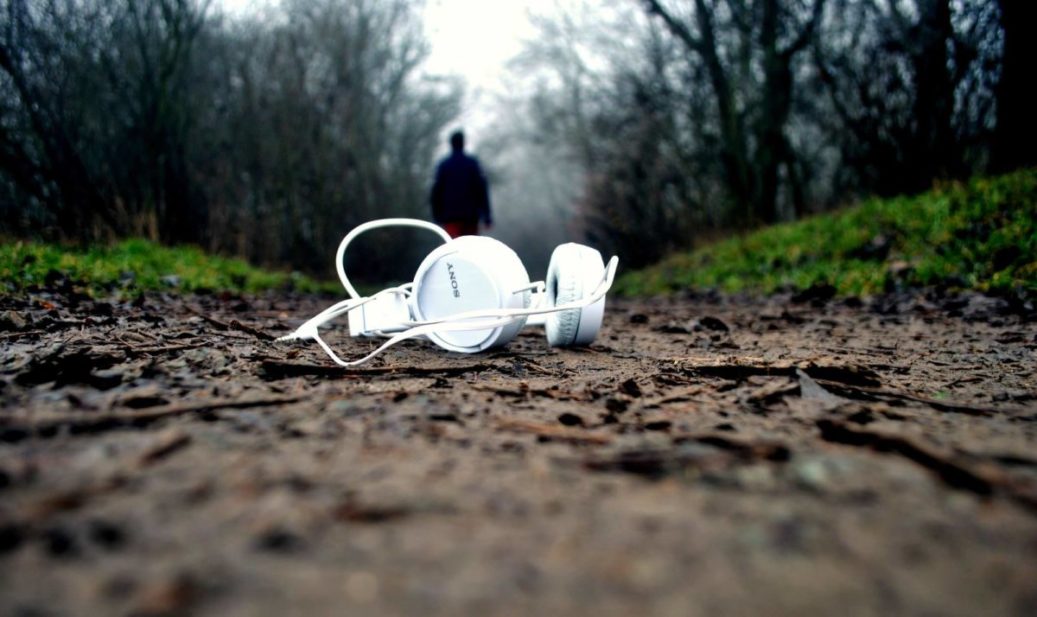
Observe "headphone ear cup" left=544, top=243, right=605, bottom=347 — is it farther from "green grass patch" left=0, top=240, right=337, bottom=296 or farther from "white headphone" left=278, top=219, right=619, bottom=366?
"green grass patch" left=0, top=240, right=337, bottom=296

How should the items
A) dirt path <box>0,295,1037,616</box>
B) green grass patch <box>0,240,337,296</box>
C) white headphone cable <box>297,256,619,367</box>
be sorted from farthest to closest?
green grass patch <box>0,240,337,296</box>
white headphone cable <box>297,256,619,367</box>
dirt path <box>0,295,1037,616</box>

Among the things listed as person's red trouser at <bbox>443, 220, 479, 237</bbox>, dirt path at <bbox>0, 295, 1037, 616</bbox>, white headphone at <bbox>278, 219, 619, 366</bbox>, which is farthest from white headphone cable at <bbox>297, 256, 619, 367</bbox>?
person's red trouser at <bbox>443, 220, 479, 237</bbox>

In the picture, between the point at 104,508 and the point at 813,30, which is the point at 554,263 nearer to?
the point at 104,508

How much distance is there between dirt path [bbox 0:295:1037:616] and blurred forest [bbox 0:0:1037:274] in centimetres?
707

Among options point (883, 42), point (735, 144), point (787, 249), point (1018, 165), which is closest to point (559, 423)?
point (787, 249)

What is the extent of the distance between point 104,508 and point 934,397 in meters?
1.97

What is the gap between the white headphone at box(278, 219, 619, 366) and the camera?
2439 millimetres

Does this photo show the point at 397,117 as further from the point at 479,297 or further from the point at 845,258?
the point at 479,297

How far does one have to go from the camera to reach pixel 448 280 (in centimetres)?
253

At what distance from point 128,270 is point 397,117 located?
14.3 metres

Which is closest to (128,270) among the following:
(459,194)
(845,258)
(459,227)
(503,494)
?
(459,227)

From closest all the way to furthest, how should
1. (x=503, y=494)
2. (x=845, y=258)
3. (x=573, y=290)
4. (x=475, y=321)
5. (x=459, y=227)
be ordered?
(x=503, y=494) < (x=475, y=321) < (x=573, y=290) < (x=845, y=258) < (x=459, y=227)

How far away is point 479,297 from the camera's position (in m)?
2.46

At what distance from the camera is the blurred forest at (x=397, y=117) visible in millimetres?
7430
